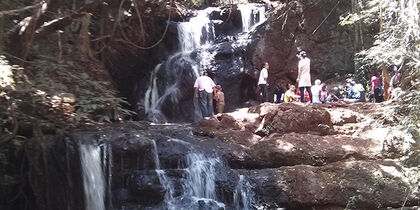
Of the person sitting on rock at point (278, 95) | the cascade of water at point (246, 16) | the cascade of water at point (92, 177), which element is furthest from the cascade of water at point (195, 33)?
the cascade of water at point (92, 177)

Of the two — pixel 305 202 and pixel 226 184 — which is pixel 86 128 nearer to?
pixel 226 184

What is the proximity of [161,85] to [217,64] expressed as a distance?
231 centimetres

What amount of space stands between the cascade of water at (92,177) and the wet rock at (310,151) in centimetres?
299

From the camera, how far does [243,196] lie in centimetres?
732

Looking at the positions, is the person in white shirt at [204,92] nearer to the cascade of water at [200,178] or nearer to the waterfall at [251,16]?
the cascade of water at [200,178]

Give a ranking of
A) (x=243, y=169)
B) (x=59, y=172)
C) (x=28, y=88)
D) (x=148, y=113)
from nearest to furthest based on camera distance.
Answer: (x=28, y=88), (x=59, y=172), (x=243, y=169), (x=148, y=113)

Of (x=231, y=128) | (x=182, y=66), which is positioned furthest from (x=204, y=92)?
(x=182, y=66)

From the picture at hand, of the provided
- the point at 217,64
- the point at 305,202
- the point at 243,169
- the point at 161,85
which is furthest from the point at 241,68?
the point at 305,202

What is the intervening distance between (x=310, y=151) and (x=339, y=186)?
112cm

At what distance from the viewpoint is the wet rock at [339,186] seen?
272 inches

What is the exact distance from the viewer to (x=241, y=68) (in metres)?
16.1

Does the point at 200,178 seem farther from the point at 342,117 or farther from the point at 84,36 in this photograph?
the point at 342,117

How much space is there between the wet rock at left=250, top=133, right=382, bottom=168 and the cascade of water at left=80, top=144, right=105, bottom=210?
2.99 m

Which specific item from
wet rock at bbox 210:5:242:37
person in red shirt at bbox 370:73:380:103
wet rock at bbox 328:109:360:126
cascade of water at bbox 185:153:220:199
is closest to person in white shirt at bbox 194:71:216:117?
wet rock at bbox 328:109:360:126
